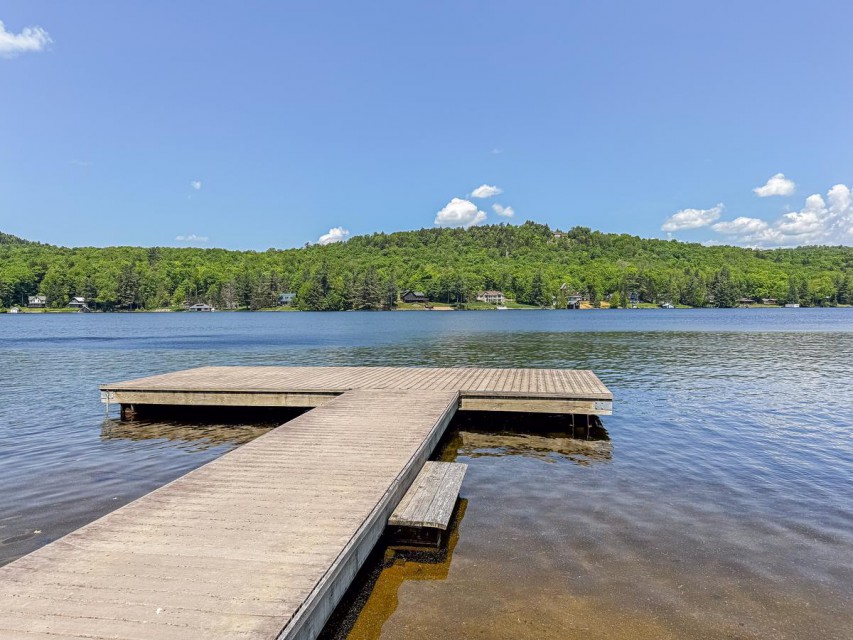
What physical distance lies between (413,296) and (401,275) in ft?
41.6

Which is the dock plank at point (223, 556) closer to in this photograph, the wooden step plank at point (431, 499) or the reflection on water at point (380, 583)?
the wooden step plank at point (431, 499)

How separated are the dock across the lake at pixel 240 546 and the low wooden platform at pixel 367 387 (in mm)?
Result: 2718

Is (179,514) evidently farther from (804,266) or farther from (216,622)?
(804,266)

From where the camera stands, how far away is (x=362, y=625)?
4914 millimetres

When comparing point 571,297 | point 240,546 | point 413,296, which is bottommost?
point 240,546

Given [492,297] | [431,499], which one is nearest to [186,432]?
[431,499]

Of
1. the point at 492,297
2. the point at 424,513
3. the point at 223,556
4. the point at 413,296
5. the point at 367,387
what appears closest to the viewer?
the point at 223,556

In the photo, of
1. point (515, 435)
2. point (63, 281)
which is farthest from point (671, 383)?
point (63, 281)

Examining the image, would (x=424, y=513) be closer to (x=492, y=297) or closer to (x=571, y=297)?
(x=492, y=297)

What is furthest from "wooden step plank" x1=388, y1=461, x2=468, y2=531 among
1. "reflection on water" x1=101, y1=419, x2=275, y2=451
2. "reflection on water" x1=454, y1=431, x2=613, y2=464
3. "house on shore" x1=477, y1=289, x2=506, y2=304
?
"house on shore" x1=477, y1=289, x2=506, y2=304

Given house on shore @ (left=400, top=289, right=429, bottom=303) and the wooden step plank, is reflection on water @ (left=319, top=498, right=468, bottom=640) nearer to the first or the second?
the wooden step plank

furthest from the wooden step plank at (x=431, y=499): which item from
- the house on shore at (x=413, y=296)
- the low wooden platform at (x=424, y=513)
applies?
the house on shore at (x=413, y=296)

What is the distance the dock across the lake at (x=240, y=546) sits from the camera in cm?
364

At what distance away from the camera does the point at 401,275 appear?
169750 mm
